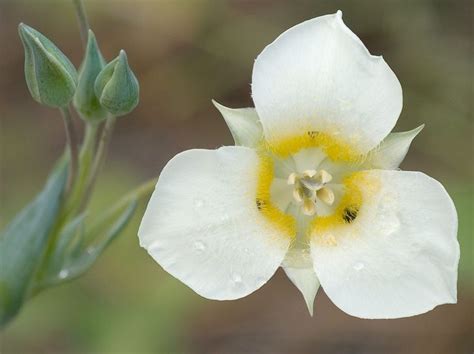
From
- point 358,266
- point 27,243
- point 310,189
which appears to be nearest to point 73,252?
point 27,243

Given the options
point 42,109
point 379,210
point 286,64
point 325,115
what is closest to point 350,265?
point 379,210

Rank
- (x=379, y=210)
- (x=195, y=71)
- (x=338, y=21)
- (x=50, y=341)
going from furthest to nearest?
(x=195, y=71) → (x=50, y=341) → (x=379, y=210) → (x=338, y=21)

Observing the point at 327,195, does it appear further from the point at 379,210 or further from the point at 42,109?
the point at 42,109

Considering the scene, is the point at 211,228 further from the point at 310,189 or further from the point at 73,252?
the point at 73,252

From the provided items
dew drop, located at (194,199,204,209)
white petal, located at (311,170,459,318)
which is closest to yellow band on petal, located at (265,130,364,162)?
white petal, located at (311,170,459,318)

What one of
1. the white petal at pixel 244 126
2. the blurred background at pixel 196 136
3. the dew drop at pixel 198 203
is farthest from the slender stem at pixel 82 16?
the blurred background at pixel 196 136

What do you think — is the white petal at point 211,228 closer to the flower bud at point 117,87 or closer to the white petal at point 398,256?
the white petal at point 398,256
